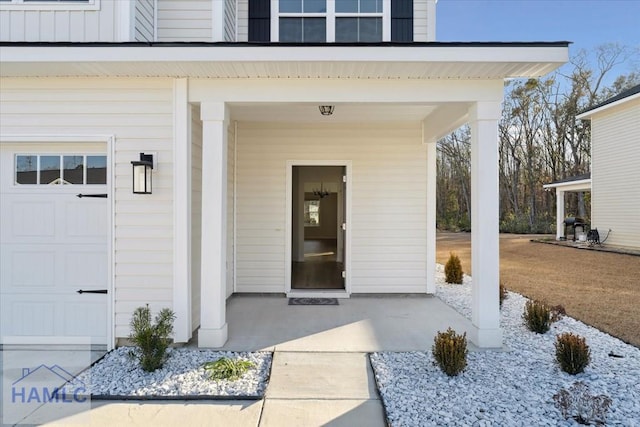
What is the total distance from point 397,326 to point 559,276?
576cm

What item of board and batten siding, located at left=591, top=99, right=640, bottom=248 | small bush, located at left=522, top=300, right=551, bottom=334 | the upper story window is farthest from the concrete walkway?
Result: board and batten siding, located at left=591, top=99, right=640, bottom=248

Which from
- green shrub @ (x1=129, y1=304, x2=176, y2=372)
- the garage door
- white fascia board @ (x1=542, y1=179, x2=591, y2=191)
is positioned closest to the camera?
green shrub @ (x1=129, y1=304, x2=176, y2=372)

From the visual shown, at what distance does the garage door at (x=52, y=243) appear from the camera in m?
4.01

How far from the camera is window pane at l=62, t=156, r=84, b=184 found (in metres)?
4.04

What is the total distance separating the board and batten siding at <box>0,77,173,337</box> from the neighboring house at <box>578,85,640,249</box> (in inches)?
536

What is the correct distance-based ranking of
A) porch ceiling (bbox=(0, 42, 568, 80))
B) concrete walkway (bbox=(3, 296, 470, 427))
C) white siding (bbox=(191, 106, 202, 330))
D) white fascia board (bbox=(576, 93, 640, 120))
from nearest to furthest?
1. concrete walkway (bbox=(3, 296, 470, 427))
2. porch ceiling (bbox=(0, 42, 568, 80))
3. white siding (bbox=(191, 106, 202, 330))
4. white fascia board (bbox=(576, 93, 640, 120))

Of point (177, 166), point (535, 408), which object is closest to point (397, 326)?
point (535, 408)

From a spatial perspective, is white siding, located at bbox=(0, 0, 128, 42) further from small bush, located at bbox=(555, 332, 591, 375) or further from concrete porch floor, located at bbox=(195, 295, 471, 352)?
small bush, located at bbox=(555, 332, 591, 375)

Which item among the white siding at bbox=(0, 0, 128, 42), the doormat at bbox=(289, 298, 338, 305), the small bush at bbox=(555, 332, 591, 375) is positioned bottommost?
the doormat at bbox=(289, 298, 338, 305)

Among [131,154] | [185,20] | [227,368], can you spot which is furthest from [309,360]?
[185,20]

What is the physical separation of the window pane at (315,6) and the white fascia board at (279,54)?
8.39ft

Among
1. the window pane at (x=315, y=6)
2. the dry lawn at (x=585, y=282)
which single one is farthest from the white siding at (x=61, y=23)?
the dry lawn at (x=585, y=282)

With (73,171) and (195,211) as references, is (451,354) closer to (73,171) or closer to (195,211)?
(195,211)

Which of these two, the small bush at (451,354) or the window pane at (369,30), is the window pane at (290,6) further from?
the small bush at (451,354)
